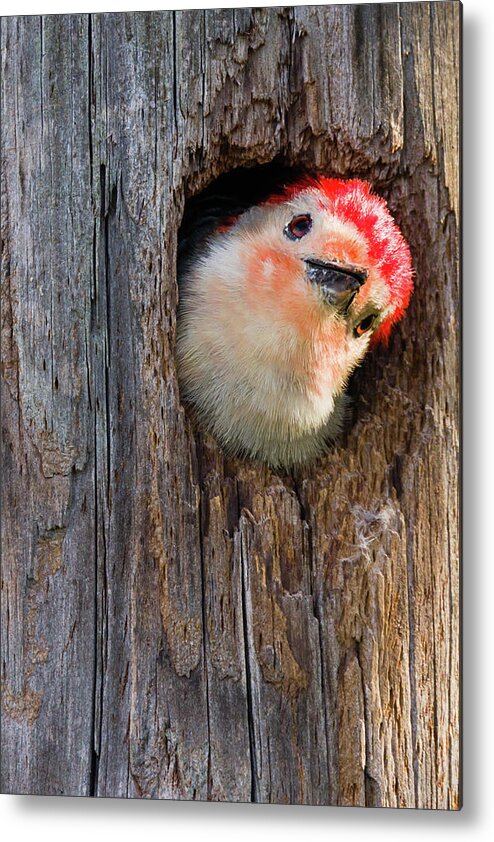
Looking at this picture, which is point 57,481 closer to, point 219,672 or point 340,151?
point 219,672

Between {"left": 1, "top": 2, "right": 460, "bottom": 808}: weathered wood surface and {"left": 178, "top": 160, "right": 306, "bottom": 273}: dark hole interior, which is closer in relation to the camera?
{"left": 1, "top": 2, "right": 460, "bottom": 808}: weathered wood surface

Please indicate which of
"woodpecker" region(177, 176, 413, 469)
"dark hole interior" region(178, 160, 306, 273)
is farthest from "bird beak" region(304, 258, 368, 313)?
"dark hole interior" region(178, 160, 306, 273)

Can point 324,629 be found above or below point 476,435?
below

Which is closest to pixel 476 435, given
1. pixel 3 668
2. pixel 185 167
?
pixel 185 167

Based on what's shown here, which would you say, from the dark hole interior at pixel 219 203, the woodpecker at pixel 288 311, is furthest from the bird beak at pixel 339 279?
the dark hole interior at pixel 219 203

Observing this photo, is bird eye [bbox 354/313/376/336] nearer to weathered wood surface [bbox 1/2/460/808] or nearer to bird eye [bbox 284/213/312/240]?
weathered wood surface [bbox 1/2/460/808]

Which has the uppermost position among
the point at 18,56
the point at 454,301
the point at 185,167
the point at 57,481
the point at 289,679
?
the point at 18,56

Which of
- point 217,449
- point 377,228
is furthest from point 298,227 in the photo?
point 217,449

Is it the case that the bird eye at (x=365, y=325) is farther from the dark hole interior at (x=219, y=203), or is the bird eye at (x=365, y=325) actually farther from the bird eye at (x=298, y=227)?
the dark hole interior at (x=219, y=203)
